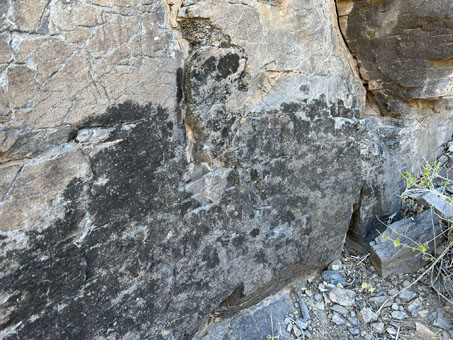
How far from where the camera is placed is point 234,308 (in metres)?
2.18

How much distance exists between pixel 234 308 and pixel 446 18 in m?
1.95

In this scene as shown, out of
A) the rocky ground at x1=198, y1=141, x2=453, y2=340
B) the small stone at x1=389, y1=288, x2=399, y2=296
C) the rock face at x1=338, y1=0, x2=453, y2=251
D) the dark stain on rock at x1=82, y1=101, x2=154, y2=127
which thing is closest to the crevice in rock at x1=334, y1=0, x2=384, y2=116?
the rock face at x1=338, y1=0, x2=453, y2=251

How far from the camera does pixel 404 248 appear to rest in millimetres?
2469

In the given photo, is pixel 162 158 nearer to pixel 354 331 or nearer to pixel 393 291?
pixel 354 331

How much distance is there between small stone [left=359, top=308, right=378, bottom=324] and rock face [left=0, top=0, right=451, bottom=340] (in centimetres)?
38

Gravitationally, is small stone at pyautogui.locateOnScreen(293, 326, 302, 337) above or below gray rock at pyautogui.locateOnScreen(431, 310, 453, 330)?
below

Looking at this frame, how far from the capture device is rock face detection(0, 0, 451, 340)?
51.8 inches

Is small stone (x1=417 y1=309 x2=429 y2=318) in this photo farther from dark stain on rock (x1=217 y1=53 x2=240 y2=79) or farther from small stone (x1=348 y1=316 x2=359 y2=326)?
dark stain on rock (x1=217 y1=53 x2=240 y2=79)

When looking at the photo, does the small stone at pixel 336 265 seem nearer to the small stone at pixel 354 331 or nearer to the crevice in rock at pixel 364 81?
the small stone at pixel 354 331

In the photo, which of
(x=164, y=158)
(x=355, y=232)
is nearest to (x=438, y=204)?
(x=355, y=232)

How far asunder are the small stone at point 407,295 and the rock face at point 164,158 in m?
0.53

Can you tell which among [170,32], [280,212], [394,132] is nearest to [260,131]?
[280,212]

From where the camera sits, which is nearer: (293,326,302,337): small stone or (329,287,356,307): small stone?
(293,326,302,337): small stone

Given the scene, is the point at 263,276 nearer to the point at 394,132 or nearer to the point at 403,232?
the point at 403,232
